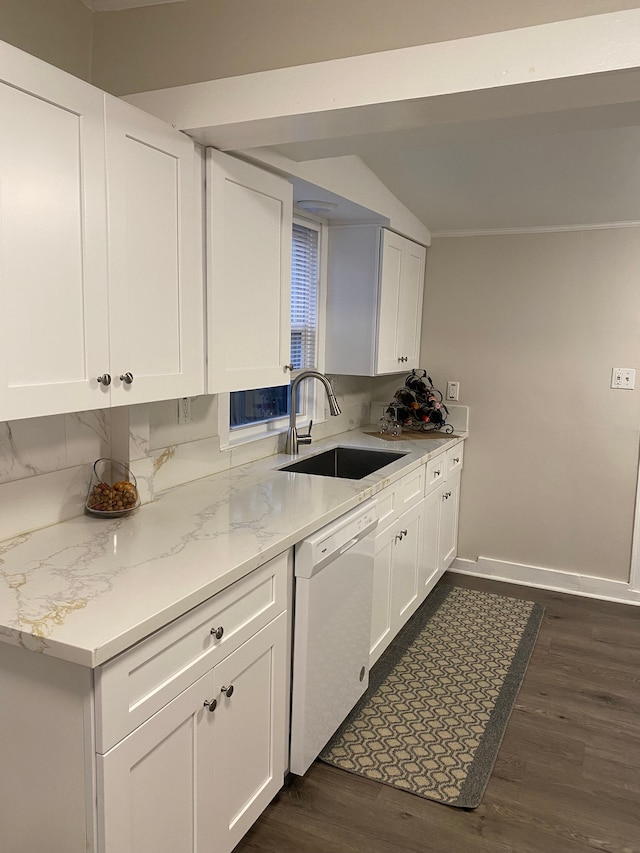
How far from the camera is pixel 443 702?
2678mm

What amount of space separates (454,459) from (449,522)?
377 mm

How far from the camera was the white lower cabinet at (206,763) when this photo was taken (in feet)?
4.39

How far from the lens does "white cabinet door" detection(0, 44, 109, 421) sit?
4.61 ft

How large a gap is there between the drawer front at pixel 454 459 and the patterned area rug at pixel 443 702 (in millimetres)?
751

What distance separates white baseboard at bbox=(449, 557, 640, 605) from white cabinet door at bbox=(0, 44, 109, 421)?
305cm

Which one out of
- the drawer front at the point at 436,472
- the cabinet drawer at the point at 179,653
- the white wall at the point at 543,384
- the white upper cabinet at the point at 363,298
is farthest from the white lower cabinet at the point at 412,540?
the cabinet drawer at the point at 179,653

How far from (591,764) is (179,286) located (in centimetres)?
214

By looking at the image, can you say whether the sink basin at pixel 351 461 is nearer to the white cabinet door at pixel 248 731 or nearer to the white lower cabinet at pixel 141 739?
the white cabinet door at pixel 248 731

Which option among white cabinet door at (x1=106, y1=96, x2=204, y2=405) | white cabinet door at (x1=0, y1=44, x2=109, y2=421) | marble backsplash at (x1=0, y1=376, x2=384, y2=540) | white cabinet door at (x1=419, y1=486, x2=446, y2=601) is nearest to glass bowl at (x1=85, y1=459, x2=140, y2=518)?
marble backsplash at (x1=0, y1=376, x2=384, y2=540)

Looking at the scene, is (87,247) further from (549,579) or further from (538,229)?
(549,579)

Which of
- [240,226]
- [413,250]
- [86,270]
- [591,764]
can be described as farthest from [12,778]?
[413,250]

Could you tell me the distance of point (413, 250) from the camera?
3.82 meters

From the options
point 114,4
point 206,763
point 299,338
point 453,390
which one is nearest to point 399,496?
point 299,338

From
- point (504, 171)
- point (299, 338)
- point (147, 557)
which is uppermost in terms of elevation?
point (504, 171)
